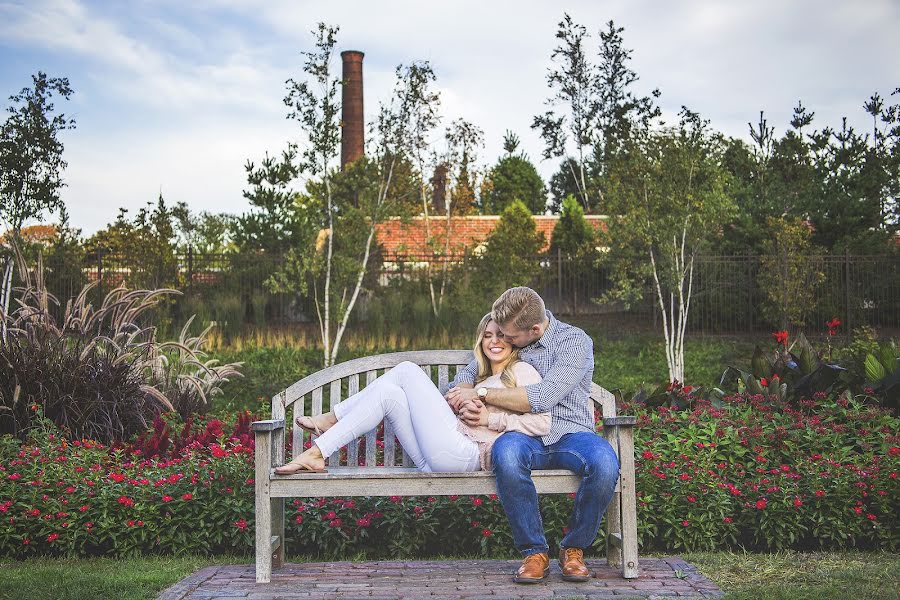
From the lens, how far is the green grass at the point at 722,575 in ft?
12.2

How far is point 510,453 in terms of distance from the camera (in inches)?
153

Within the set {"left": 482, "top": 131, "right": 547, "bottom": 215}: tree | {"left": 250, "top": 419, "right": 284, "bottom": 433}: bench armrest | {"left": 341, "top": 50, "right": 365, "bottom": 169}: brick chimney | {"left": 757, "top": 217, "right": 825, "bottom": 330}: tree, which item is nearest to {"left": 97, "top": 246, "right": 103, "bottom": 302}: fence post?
{"left": 757, "top": 217, "right": 825, "bottom": 330}: tree

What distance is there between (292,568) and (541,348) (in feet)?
5.09

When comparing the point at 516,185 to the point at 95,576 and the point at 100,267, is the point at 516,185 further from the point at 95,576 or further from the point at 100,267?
the point at 95,576

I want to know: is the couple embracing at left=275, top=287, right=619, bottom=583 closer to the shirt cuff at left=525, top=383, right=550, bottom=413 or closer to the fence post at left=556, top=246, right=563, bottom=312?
the shirt cuff at left=525, top=383, right=550, bottom=413

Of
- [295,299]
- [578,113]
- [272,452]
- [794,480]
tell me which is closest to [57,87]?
[295,299]

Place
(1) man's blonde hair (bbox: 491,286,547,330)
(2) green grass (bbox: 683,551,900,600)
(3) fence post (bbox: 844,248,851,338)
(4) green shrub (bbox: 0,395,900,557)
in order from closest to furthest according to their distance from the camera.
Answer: (2) green grass (bbox: 683,551,900,600)
(1) man's blonde hair (bbox: 491,286,547,330)
(4) green shrub (bbox: 0,395,900,557)
(3) fence post (bbox: 844,248,851,338)

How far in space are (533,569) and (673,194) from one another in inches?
386

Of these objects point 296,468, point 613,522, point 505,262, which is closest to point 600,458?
point 613,522

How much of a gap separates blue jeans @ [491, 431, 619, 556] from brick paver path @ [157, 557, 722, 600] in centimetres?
19

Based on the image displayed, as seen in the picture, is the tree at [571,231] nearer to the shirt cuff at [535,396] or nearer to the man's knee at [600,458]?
the shirt cuff at [535,396]

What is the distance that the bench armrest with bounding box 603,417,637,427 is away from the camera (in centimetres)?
399

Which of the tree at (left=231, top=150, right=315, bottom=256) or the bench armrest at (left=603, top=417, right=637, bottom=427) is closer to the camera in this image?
the bench armrest at (left=603, top=417, right=637, bottom=427)

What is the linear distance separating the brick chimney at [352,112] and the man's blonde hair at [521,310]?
24.7 metres
